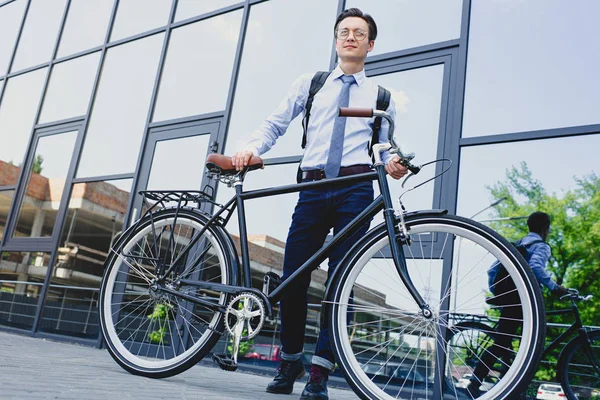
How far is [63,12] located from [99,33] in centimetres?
98

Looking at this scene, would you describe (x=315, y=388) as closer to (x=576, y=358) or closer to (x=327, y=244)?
(x=327, y=244)

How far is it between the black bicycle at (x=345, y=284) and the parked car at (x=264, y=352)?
4.23ft

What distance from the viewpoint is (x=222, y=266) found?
2285 mm

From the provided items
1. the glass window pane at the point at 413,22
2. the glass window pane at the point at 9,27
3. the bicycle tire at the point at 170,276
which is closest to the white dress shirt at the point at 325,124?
the bicycle tire at the point at 170,276

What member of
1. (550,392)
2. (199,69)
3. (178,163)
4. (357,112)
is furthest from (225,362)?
(199,69)

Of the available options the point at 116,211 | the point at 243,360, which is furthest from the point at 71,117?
the point at 243,360

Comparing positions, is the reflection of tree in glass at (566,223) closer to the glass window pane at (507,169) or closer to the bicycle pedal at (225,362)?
the glass window pane at (507,169)

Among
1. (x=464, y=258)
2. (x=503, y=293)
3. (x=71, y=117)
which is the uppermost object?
(x=71, y=117)

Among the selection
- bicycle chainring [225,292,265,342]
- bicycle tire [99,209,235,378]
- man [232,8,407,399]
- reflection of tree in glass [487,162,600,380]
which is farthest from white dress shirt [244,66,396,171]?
reflection of tree in glass [487,162,600,380]

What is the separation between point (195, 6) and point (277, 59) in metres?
1.47

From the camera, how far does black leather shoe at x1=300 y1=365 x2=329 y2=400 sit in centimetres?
210

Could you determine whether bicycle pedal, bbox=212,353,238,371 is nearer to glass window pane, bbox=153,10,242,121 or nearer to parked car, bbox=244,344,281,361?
Result: parked car, bbox=244,344,281,361

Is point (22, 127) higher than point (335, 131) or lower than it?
higher

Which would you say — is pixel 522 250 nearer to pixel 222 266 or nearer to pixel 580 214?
pixel 580 214
